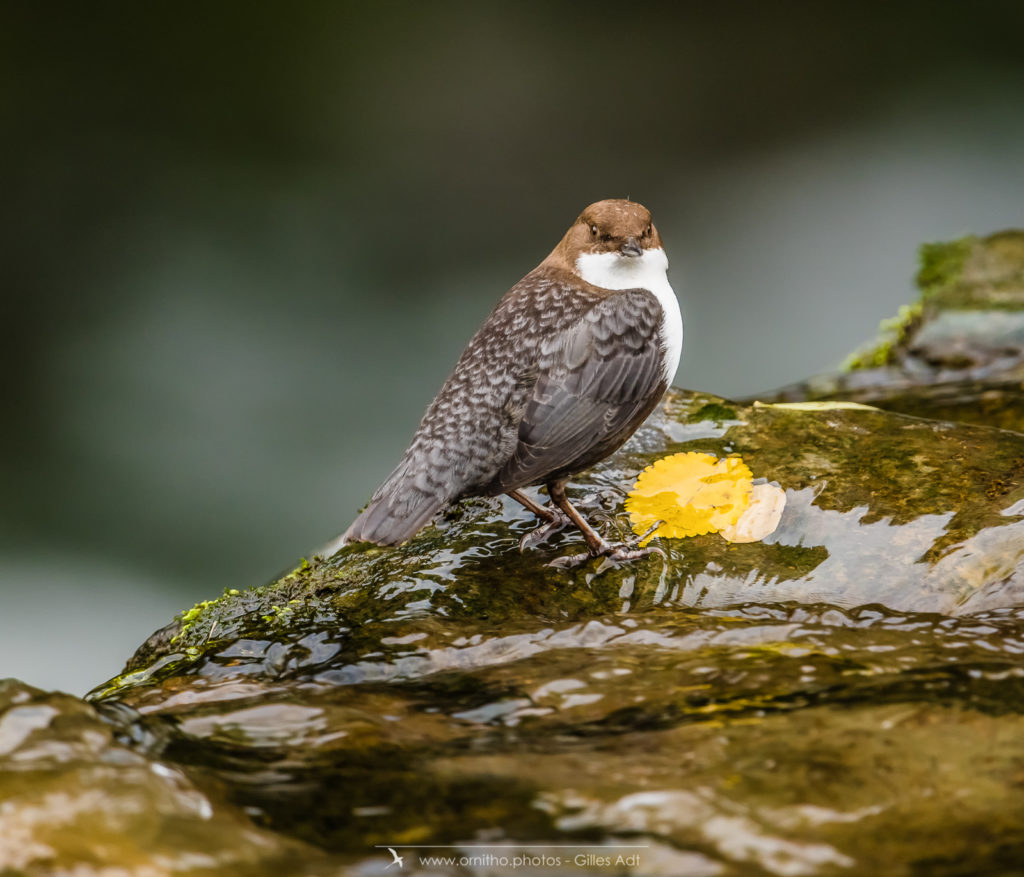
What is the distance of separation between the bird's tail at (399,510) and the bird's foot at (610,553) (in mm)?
445

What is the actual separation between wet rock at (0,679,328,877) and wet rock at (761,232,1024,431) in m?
4.05

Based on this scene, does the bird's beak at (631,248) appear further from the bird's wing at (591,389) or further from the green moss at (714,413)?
the green moss at (714,413)

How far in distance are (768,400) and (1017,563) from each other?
9.34 ft

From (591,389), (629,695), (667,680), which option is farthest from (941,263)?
(629,695)

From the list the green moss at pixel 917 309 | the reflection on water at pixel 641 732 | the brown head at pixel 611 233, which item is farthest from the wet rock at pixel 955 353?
the reflection on water at pixel 641 732

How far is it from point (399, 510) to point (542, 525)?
705 mm

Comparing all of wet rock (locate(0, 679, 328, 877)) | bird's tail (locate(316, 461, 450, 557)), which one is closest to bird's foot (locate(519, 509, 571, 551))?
bird's tail (locate(316, 461, 450, 557))

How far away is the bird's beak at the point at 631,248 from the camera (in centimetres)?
368

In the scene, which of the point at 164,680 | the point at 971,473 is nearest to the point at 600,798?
the point at 164,680

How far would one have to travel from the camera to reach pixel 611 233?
3.81m

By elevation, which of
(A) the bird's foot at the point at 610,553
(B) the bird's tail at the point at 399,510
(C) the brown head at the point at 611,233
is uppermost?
(C) the brown head at the point at 611,233

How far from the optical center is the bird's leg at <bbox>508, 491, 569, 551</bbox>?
138 inches

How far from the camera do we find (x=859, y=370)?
6059mm

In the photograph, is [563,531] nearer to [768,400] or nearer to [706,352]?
[768,400]
